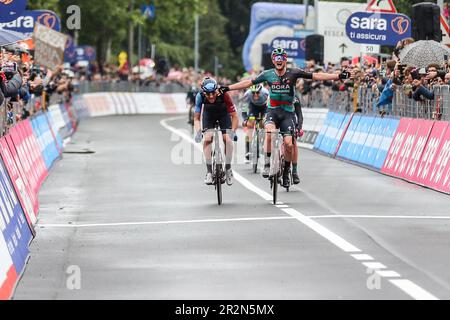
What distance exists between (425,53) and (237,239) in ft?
34.8

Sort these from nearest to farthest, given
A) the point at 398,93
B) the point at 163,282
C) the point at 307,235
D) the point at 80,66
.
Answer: the point at 163,282 → the point at 307,235 → the point at 398,93 → the point at 80,66

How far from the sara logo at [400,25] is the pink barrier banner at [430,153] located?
7245mm

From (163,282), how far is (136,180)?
12.5m

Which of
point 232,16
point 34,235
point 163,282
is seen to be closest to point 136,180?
point 34,235

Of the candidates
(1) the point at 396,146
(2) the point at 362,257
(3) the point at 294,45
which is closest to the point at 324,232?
(2) the point at 362,257

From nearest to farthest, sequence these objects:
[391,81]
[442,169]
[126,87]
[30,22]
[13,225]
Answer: [13,225] < [442,169] < [391,81] < [30,22] < [126,87]

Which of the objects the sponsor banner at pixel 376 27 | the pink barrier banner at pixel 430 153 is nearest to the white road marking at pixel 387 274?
the pink barrier banner at pixel 430 153

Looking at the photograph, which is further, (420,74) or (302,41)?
(302,41)

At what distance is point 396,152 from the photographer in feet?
82.3

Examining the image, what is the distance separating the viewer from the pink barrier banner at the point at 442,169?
21078 millimetres

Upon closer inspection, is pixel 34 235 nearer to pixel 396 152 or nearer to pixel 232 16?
pixel 396 152

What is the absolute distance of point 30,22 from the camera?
30250 millimetres

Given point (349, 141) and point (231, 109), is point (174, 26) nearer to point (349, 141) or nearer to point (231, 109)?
point (349, 141)
